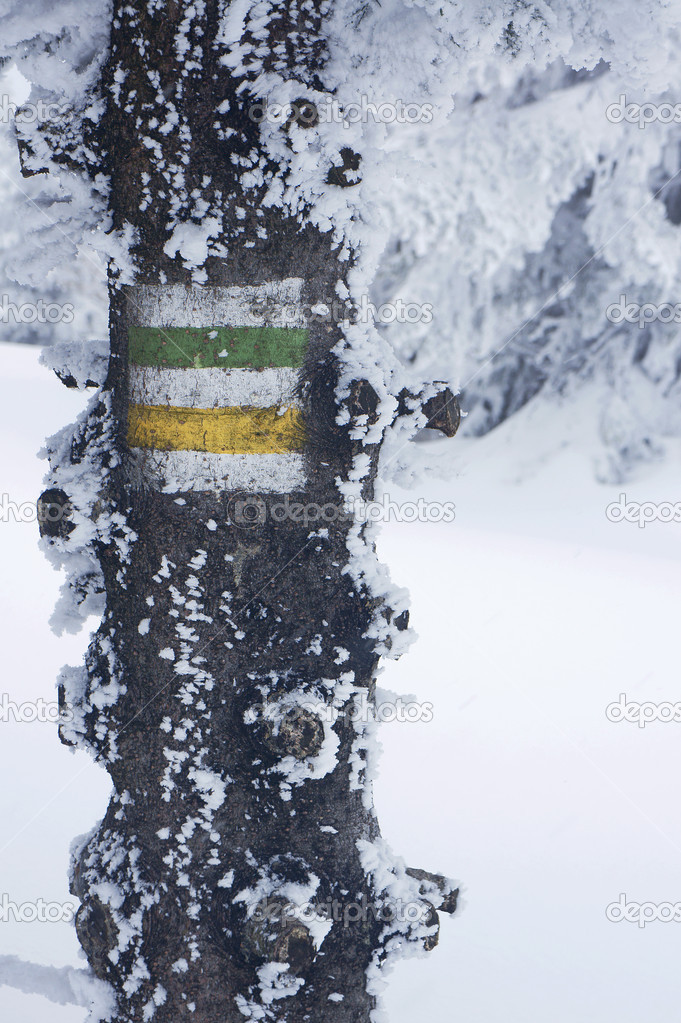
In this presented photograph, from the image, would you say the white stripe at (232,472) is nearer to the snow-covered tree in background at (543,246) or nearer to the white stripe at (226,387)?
the white stripe at (226,387)

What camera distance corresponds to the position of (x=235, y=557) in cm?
124

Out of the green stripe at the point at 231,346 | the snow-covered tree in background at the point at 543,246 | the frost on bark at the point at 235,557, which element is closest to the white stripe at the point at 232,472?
the frost on bark at the point at 235,557

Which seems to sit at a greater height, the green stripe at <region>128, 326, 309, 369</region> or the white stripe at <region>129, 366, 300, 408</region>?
the green stripe at <region>128, 326, 309, 369</region>

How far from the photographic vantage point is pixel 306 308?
1.23 m

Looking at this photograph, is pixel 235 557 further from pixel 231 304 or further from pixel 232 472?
pixel 231 304

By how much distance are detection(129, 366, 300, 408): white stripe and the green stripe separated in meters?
0.01

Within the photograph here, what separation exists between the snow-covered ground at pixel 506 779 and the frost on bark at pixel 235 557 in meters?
0.34

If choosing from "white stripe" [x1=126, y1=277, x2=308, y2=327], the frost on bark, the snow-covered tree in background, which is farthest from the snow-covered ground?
the snow-covered tree in background

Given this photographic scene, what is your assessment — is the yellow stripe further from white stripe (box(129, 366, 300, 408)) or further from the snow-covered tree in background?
the snow-covered tree in background

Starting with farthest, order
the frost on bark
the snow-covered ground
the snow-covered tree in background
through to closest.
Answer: the snow-covered tree in background → the snow-covered ground → the frost on bark

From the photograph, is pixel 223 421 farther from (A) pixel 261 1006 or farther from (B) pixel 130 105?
(A) pixel 261 1006

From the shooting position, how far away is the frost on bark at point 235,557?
47.0 inches

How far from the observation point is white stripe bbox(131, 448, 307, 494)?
1238mm

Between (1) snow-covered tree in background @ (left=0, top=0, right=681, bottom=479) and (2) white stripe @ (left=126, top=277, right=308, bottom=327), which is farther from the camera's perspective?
(1) snow-covered tree in background @ (left=0, top=0, right=681, bottom=479)
